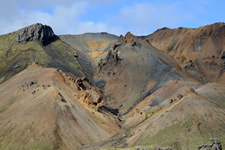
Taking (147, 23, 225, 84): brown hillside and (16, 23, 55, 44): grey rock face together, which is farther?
(147, 23, 225, 84): brown hillside

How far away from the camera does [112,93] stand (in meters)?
103

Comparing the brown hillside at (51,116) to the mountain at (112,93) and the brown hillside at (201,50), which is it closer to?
the mountain at (112,93)

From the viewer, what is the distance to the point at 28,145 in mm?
43250

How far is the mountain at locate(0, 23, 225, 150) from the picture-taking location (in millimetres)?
46031

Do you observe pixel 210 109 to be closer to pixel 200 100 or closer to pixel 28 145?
pixel 200 100

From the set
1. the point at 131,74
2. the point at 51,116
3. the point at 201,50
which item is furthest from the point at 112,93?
the point at 51,116

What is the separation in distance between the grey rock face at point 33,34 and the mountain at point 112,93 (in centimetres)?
43

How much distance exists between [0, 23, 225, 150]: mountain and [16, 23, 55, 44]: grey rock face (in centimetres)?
43

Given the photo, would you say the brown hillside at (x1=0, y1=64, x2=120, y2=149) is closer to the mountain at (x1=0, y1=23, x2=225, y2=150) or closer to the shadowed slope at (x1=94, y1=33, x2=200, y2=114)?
the mountain at (x1=0, y1=23, x2=225, y2=150)

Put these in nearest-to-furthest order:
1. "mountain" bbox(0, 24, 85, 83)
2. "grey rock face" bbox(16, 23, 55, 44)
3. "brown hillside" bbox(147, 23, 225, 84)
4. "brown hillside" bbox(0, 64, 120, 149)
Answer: "brown hillside" bbox(0, 64, 120, 149)
"mountain" bbox(0, 24, 85, 83)
"grey rock face" bbox(16, 23, 55, 44)
"brown hillside" bbox(147, 23, 225, 84)

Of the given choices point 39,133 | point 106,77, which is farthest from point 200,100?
point 106,77

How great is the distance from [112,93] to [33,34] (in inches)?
1772

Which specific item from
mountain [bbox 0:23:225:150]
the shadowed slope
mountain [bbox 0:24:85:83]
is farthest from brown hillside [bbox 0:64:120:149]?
mountain [bbox 0:24:85:83]

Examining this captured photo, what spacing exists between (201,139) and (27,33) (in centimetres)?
9434
